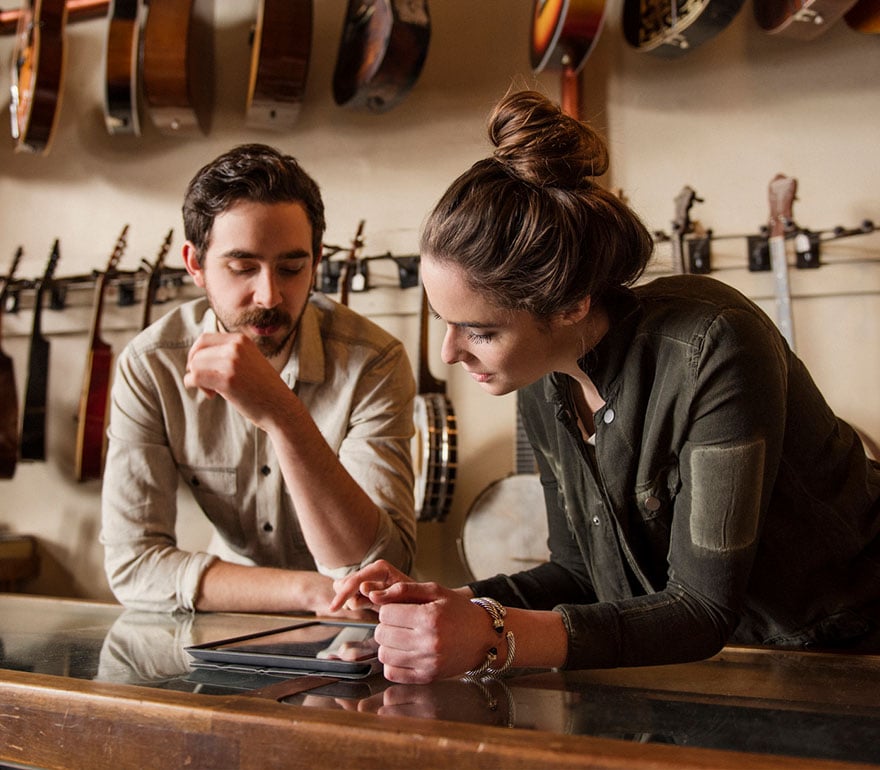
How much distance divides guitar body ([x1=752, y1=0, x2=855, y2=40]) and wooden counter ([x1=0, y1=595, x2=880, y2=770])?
1.71 meters

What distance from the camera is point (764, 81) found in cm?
253

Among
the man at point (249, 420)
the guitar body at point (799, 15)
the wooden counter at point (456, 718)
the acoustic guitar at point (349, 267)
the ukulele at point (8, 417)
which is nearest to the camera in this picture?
the wooden counter at point (456, 718)

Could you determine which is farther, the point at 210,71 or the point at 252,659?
the point at 210,71

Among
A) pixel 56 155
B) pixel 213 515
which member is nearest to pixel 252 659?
pixel 213 515

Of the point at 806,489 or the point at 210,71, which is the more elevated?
the point at 210,71

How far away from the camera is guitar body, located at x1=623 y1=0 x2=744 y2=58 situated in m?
2.29

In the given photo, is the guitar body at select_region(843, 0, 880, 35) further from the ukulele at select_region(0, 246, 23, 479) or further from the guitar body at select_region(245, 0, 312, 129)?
the ukulele at select_region(0, 246, 23, 479)

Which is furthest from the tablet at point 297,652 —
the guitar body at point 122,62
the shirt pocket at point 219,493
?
the guitar body at point 122,62

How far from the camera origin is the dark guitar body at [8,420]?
2988mm

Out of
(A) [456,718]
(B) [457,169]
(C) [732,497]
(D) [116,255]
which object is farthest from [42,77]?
(A) [456,718]

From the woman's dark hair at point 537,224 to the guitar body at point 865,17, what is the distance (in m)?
1.53

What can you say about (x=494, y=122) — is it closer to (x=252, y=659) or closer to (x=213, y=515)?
(x=252, y=659)

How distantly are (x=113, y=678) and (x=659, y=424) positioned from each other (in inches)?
26.7

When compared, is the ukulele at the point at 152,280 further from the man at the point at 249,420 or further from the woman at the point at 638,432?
the woman at the point at 638,432
